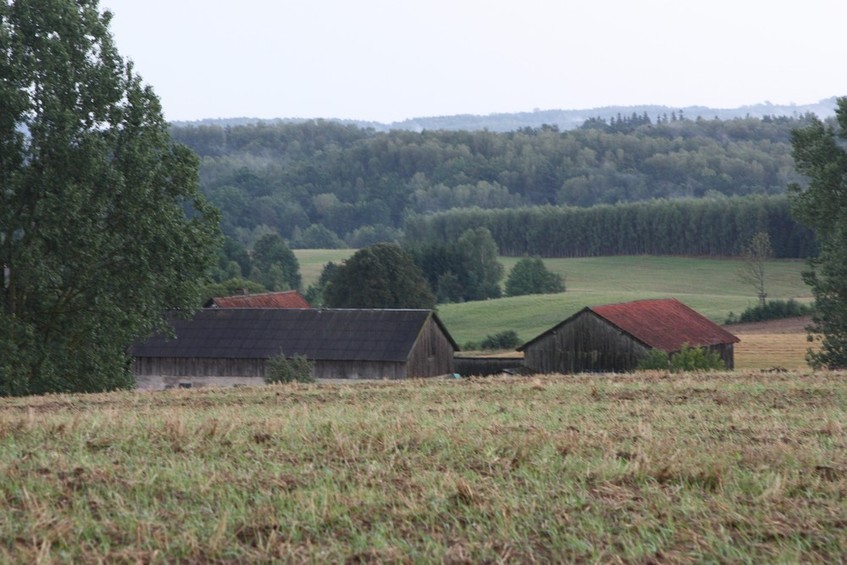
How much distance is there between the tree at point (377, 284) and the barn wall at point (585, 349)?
28410 mm

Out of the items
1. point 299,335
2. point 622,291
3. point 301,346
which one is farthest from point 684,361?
point 622,291

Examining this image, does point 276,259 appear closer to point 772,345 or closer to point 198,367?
point 772,345

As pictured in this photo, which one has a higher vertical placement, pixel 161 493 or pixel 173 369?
pixel 161 493

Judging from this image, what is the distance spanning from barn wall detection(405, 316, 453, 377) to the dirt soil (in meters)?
37.5

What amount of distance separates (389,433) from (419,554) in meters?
4.45

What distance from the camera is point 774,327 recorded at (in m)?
90.6

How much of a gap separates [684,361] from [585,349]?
369 inches

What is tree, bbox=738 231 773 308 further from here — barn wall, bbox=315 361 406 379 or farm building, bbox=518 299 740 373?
barn wall, bbox=315 361 406 379

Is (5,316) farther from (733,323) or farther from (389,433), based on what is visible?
(733,323)

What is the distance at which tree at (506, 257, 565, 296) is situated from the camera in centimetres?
12912

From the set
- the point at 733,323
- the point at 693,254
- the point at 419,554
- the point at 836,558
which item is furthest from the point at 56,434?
the point at 693,254

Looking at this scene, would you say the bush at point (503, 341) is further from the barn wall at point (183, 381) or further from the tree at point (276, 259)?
the tree at point (276, 259)

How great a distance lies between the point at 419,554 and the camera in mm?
7418

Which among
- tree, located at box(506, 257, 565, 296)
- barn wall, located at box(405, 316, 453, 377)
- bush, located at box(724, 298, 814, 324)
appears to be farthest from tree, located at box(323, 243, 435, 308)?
tree, located at box(506, 257, 565, 296)
